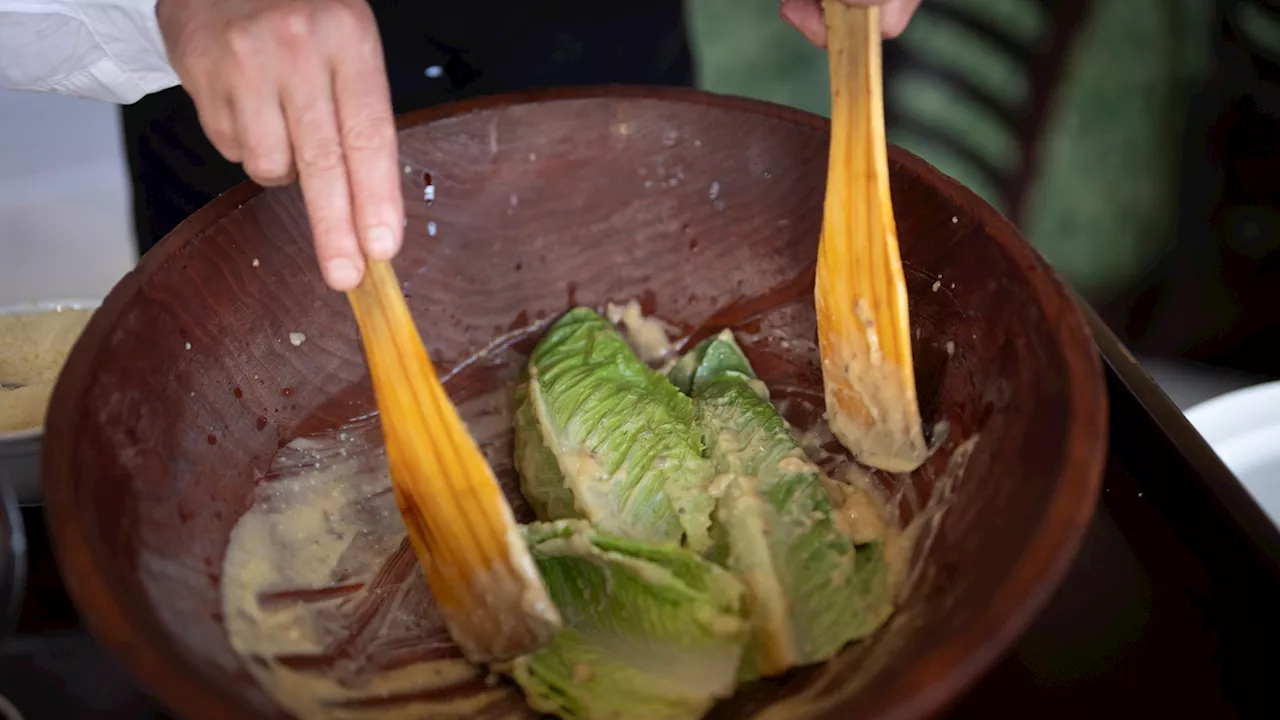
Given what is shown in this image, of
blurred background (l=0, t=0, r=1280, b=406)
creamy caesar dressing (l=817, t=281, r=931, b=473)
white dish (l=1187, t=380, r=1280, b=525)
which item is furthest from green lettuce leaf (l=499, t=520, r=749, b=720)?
blurred background (l=0, t=0, r=1280, b=406)

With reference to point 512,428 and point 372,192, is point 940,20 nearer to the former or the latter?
point 512,428

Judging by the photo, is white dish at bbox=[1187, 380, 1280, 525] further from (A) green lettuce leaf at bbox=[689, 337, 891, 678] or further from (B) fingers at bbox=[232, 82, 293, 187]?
(B) fingers at bbox=[232, 82, 293, 187]

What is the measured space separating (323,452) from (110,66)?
42cm

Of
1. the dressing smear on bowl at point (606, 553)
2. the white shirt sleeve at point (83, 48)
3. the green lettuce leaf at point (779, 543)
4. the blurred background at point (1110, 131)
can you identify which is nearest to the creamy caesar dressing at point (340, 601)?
the dressing smear on bowl at point (606, 553)

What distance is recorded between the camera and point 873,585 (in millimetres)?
633

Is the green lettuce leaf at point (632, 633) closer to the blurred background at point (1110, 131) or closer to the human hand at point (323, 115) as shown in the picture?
the human hand at point (323, 115)

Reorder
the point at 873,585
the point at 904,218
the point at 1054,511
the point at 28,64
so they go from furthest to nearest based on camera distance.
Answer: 1. the point at 28,64
2. the point at 904,218
3. the point at 873,585
4. the point at 1054,511

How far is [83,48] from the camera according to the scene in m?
0.87

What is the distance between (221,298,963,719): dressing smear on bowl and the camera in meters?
0.60

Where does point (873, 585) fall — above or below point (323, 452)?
below

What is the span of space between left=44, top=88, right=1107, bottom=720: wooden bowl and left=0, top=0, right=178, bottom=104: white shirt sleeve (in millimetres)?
251

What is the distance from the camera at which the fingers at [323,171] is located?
593 mm

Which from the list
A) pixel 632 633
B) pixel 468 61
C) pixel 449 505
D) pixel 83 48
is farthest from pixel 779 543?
pixel 83 48

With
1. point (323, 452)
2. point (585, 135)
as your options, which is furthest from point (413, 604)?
point (585, 135)
